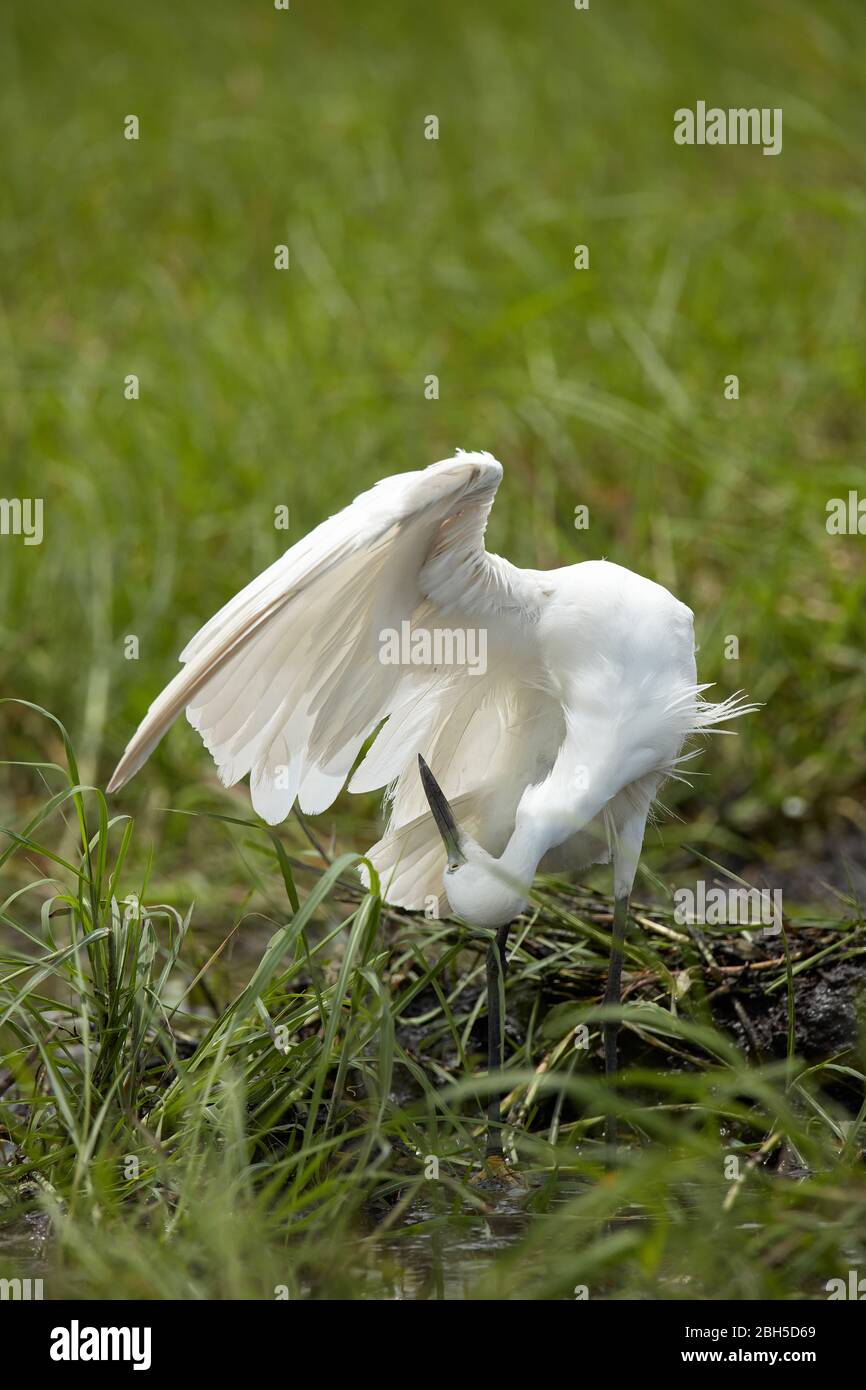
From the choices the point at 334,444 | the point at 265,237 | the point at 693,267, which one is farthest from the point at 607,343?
the point at 265,237

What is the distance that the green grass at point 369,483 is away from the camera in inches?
98.0

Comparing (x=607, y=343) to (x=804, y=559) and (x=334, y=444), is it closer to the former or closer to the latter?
(x=334, y=444)

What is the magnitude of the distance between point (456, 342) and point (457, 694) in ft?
13.1

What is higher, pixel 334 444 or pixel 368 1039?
pixel 334 444

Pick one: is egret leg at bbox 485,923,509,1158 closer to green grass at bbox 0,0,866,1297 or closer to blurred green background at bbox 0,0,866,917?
green grass at bbox 0,0,866,1297

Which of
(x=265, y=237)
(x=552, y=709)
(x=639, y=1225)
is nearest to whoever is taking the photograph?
(x=639, y=1225)

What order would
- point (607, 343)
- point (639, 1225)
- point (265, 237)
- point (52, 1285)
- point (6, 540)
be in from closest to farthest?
point (52, 1285), point (639, 1225), point (6, 540), point (607, 343), point (265, 237)

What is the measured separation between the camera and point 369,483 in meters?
5.84

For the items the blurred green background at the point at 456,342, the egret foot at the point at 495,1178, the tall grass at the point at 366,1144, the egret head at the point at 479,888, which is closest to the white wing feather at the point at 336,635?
the tall grass at the point at 366,1144

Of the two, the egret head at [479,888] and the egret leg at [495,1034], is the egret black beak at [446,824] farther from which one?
the egret leg at [495,1034]

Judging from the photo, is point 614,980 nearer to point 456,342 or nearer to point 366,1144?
point 366,1144

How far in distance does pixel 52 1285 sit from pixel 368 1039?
0.65m

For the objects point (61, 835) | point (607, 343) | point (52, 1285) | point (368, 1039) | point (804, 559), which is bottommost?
point (52, 1285)

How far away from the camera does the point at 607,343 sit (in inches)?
247
